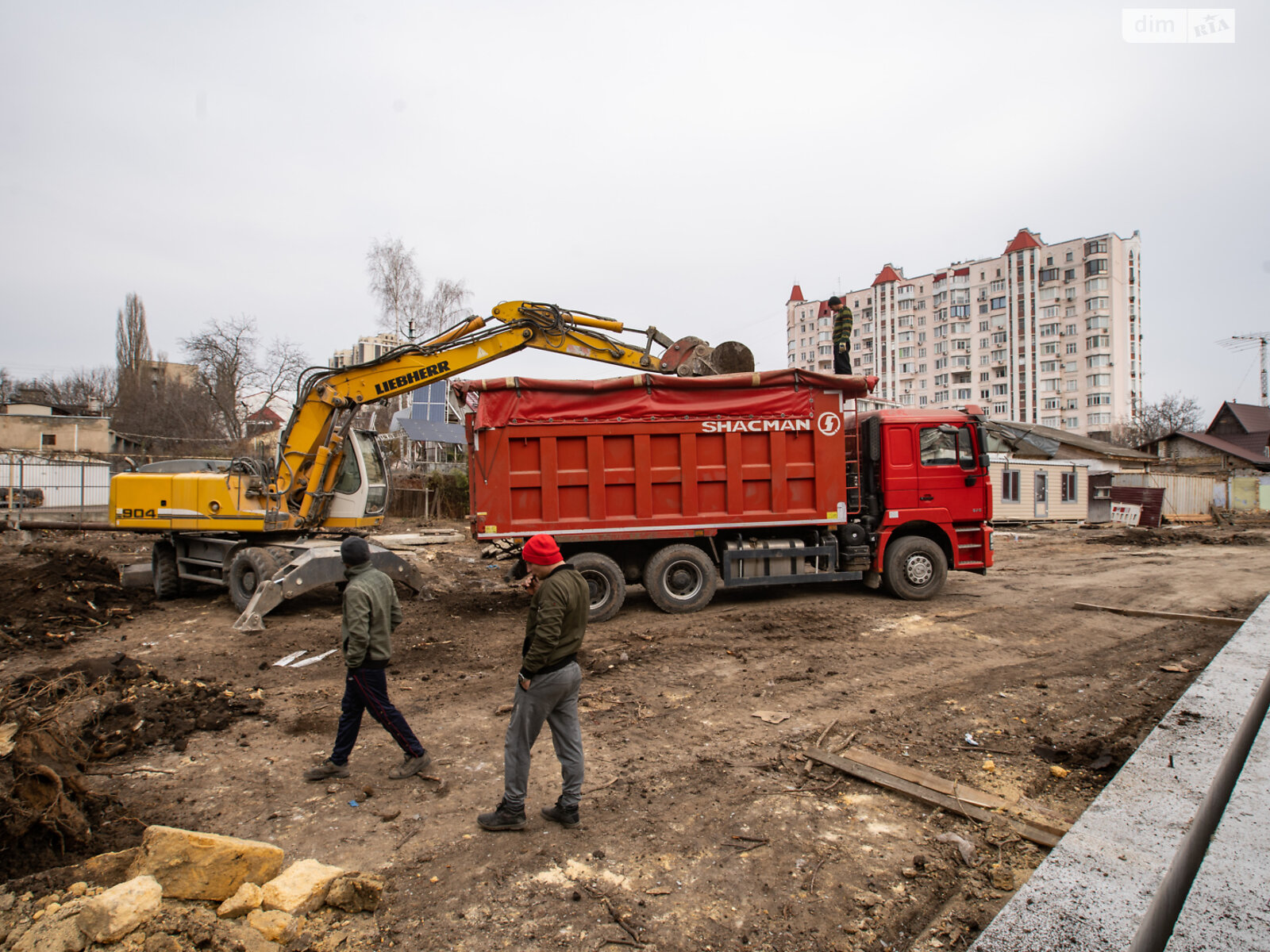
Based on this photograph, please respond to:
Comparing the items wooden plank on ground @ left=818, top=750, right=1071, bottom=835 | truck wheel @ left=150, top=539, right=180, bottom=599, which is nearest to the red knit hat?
wooden plank on ground @ left=818, top=750, right=1071, bottom=835

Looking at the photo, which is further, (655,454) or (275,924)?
(655,454)

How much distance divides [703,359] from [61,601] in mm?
9066

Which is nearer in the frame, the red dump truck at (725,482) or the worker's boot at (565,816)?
the worker's boot at (565,816)

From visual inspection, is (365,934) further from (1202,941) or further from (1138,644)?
(1138,644)

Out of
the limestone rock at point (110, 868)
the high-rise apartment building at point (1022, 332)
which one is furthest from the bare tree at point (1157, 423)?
the limestone rock at point (110, 868)

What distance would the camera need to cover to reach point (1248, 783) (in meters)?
3.42

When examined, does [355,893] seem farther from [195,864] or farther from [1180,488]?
[1180,488]

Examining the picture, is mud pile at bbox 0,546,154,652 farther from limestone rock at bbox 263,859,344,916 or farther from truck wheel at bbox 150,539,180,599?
limestone rock at bbox 263,859,344,916

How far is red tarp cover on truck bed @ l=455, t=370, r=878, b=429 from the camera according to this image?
8.45 m

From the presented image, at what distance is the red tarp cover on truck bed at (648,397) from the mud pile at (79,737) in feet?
13.8

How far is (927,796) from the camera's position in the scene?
390cm

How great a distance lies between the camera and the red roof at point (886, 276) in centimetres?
7981

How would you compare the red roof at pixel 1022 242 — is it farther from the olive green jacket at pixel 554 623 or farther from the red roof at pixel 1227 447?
the olive green jacket at pixel 554 623

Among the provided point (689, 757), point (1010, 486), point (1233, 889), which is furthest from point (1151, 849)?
point (1010, 486)
